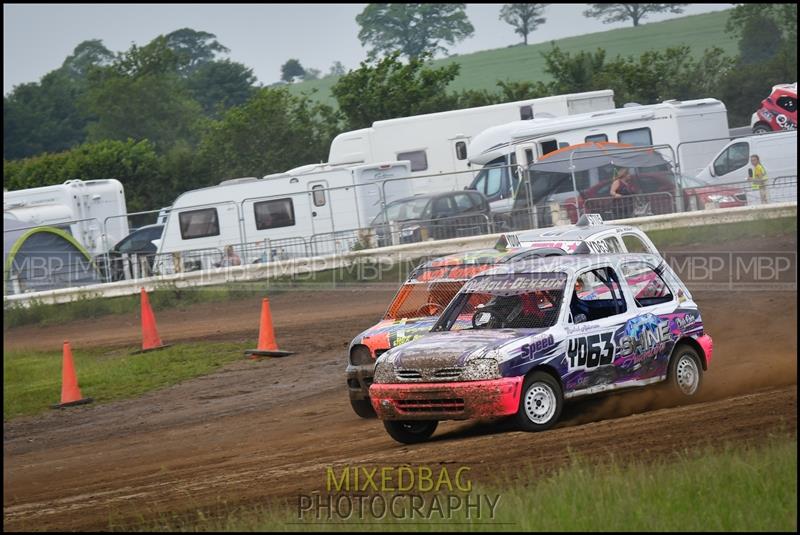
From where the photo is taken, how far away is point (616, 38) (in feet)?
344

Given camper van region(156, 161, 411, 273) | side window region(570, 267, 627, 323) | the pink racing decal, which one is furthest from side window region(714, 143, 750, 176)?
side window region(570, 267, 627, 323)

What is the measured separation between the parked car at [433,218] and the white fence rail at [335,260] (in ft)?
1.51

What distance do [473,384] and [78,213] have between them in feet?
83.5

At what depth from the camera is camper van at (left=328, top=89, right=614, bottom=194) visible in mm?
34469

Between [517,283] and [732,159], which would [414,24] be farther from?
[517,283]

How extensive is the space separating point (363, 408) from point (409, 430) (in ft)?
5.41

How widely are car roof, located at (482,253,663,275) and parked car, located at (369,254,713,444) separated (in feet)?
0.04

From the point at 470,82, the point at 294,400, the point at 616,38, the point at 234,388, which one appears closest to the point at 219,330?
the point at 234,388

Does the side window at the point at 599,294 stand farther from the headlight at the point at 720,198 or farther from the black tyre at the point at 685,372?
the headlight at the point at 720,198

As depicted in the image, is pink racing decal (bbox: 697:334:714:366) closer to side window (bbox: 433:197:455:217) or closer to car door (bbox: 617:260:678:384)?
car door (bbox: 617:260:678:384)

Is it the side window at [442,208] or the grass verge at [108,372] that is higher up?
the side window at [442,208]

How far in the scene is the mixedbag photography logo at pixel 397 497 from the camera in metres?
7.12

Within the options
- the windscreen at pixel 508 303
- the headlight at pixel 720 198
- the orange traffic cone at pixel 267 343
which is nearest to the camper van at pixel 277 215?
the headlight at pixel 720 198

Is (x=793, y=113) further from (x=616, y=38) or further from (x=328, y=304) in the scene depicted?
(x=616, y=38)
